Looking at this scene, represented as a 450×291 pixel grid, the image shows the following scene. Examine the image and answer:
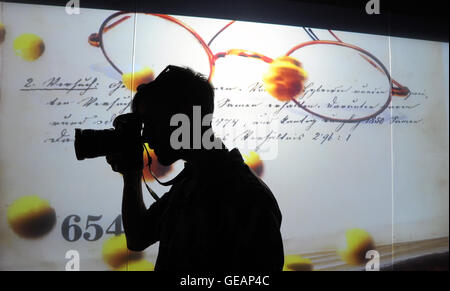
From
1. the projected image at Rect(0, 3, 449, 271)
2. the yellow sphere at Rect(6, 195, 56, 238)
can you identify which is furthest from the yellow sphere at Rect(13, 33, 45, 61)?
the yellow sphere at Rect(6, 195, 56, 238)

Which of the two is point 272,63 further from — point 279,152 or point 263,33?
point 279,152

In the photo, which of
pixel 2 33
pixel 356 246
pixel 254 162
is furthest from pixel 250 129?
pixel 2 33

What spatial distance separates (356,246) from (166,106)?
71 centimetres

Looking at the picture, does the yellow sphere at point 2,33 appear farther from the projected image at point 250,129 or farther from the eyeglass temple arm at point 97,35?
the eyeglass temple arm at point 97,35

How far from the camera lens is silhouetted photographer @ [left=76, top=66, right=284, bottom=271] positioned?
603 millimetres

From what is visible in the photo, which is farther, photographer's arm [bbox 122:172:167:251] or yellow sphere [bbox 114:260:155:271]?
yellow sphere [bbox 114:260:155:271]

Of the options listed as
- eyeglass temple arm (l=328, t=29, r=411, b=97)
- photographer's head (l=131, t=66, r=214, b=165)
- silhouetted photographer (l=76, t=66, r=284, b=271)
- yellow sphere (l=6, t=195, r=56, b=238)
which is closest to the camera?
silhouetted photographer (l=76, t=66, r=284, b=271)

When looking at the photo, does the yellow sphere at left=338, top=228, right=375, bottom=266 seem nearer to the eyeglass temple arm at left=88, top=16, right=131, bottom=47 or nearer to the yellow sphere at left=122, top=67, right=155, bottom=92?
the yellow sphere at left=122, top=67, right=155, bottom=92

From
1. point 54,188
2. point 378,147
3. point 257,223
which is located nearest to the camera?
point 257,223

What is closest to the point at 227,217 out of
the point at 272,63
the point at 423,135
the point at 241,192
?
the point at 241,192

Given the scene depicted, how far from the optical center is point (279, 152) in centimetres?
98

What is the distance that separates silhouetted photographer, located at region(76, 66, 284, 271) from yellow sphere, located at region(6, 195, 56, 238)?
31cm

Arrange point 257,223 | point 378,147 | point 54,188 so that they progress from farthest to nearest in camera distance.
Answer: point 378,147 → point 54,188 → point 257,223
